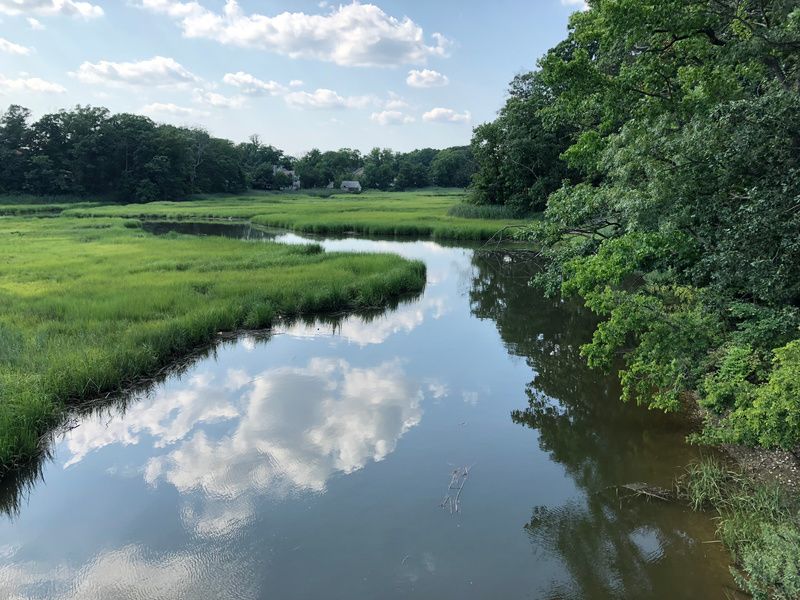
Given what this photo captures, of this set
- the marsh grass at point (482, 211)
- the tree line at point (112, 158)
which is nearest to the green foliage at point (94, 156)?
the tree line at point (112, 158)

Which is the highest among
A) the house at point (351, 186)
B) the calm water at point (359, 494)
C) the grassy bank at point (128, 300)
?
the house at point (351, 186)

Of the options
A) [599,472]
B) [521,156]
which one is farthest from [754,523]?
[521,156]

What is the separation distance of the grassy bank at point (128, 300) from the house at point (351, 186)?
76370 mm

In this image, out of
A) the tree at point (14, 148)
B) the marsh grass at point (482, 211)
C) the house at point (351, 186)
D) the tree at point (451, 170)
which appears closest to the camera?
the marsh grass at point (482, 211)

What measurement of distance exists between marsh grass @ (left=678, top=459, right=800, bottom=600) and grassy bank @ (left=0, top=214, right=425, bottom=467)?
346 inches

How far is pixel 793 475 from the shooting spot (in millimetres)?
6488

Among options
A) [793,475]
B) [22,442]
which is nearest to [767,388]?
[793,475]

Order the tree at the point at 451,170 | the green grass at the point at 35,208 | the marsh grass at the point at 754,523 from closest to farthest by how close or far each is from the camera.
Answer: the marsh grass at the point at 754,523
the green grass at the point at 35,208
the tree at the point at 451,170

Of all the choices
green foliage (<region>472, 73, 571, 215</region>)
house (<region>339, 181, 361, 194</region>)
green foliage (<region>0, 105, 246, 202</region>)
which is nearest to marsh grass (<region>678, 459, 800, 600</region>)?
green foliage (<region>472, 73, 571, 215</region>)

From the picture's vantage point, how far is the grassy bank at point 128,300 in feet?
28.6

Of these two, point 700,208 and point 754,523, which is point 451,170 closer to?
point 700,208

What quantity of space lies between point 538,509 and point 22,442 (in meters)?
7.01

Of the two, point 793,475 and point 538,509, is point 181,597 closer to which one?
point 538,509

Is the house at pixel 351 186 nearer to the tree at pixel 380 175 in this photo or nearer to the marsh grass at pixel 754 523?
the tree at pixel 380 175
